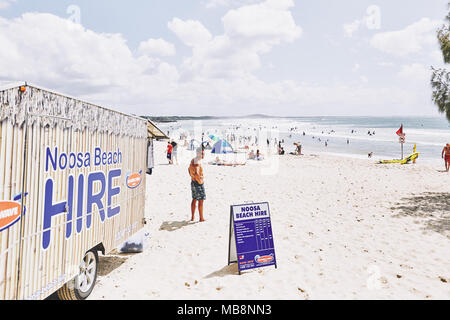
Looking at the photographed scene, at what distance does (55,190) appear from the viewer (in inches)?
139

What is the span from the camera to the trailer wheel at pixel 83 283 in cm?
401

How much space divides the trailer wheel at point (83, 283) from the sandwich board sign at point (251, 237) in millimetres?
2299

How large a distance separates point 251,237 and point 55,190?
10.8 ft

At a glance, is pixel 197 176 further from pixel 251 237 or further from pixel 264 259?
pixel 264 259

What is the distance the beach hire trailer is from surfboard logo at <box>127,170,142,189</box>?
1.15ft

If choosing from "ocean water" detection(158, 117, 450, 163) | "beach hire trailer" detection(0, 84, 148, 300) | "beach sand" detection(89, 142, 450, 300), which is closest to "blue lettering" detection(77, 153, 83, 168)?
"beach hire trailer" detection(0, 84, 148, 300)

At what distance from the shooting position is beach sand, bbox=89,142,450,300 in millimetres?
4617

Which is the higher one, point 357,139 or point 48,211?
point 357,139

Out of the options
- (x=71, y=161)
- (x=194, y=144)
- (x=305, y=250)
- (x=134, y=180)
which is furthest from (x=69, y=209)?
(x=194, y=144)

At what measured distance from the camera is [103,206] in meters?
4.79

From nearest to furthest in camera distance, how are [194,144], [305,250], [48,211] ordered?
1. [48,211]
2. [305,250]
3. [194,144]

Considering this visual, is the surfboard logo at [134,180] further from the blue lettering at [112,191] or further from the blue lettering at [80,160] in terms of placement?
the blue lettering at [80,160]

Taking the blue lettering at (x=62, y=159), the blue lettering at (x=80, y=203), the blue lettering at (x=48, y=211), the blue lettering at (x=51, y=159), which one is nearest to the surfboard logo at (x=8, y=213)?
the blue lettering at (x=48, y=211)
